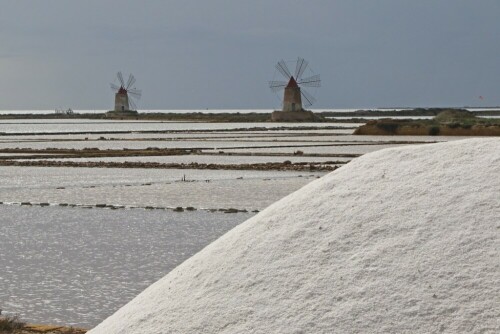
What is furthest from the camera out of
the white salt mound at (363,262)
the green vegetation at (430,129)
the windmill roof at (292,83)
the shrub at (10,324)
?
the windmill roof at (292,83)

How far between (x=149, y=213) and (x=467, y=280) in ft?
31.4

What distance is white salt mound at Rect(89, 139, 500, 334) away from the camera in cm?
418

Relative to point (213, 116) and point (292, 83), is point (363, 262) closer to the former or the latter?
point (292, 83)

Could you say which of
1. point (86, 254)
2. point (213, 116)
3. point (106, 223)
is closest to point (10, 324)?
point (86, 254)

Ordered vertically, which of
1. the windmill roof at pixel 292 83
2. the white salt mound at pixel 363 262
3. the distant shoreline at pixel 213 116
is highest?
the windmill roof at pixel 292 83

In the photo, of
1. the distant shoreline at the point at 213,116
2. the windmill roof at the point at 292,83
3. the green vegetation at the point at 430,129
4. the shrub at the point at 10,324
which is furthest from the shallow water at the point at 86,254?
the distant shoreline at the point at 213,116

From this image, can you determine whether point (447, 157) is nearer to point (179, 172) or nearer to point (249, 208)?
point (249, 208)

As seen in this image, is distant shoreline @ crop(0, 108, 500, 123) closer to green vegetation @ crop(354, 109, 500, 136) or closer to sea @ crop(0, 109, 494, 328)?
green vegetation @ crop(354, 109, 500, 136)

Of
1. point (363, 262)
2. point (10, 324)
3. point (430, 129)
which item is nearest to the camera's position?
point (363, 262)

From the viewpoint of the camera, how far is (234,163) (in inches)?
961

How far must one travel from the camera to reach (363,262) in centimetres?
453

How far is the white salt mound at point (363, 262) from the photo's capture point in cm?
418

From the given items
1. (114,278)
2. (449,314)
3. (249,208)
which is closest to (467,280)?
(449,314)

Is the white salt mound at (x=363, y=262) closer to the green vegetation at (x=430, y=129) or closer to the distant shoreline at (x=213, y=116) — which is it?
the green vegetation at (x=430, y=129)
